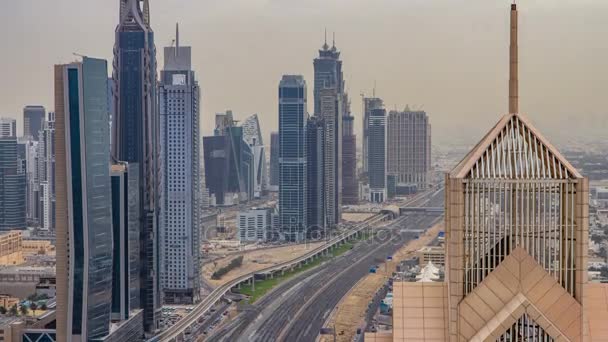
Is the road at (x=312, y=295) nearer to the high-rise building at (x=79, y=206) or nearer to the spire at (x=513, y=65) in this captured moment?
the high-rise building at (x=79, y=206)

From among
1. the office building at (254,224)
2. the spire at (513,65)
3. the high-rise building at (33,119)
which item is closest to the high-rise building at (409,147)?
the office building at (254,224)

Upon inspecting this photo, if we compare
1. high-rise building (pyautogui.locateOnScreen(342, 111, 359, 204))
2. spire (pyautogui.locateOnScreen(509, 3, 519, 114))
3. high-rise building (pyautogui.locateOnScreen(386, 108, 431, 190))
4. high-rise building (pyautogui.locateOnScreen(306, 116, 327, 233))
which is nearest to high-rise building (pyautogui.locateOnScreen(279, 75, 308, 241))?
high-rise building (pyautogui.locateOnScreen(306, 116, 327, 233))

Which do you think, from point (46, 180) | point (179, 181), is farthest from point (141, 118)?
point (46, 180)

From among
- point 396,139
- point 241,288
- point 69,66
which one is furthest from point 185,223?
point 69,66

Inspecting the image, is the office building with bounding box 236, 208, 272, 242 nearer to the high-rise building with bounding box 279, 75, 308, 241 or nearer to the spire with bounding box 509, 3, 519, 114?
the high-rise building with bounding box 279, 75, 308, 241

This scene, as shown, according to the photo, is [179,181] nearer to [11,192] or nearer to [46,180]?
[46,180]
